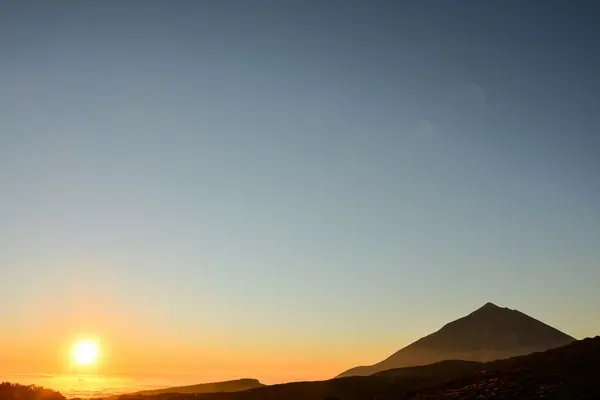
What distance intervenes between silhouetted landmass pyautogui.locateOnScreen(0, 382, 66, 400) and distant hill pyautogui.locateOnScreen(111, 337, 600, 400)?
9.37 meters

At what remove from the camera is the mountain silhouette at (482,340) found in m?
141

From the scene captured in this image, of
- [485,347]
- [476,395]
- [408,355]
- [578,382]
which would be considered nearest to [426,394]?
[476,395]

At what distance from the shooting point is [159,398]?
6306 centimetres

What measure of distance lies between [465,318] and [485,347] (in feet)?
77.7

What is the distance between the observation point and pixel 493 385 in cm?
4091

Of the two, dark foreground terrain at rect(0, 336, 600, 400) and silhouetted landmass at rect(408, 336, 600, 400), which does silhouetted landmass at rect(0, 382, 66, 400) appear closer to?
dark foreground terrain at rect(0, 336, 600, 400)

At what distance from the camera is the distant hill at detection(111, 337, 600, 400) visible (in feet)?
123

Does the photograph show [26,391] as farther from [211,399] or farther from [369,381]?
[369,381]

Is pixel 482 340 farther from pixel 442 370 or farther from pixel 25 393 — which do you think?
pixel 25 393

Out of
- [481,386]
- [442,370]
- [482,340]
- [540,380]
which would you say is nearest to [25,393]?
[481,386]

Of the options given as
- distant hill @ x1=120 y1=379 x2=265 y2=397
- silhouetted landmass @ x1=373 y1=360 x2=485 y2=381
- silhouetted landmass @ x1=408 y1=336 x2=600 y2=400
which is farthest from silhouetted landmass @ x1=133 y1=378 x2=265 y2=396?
silhouetted landmass @ x1=408 y1=336 x2=600 y2=400

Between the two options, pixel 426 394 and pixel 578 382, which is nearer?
pixel 578 382

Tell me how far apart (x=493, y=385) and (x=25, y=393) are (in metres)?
40.5

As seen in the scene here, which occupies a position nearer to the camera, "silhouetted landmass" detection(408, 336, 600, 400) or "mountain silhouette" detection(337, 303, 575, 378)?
"silhouetted landmass" detection(408, 336, 600, 400)
